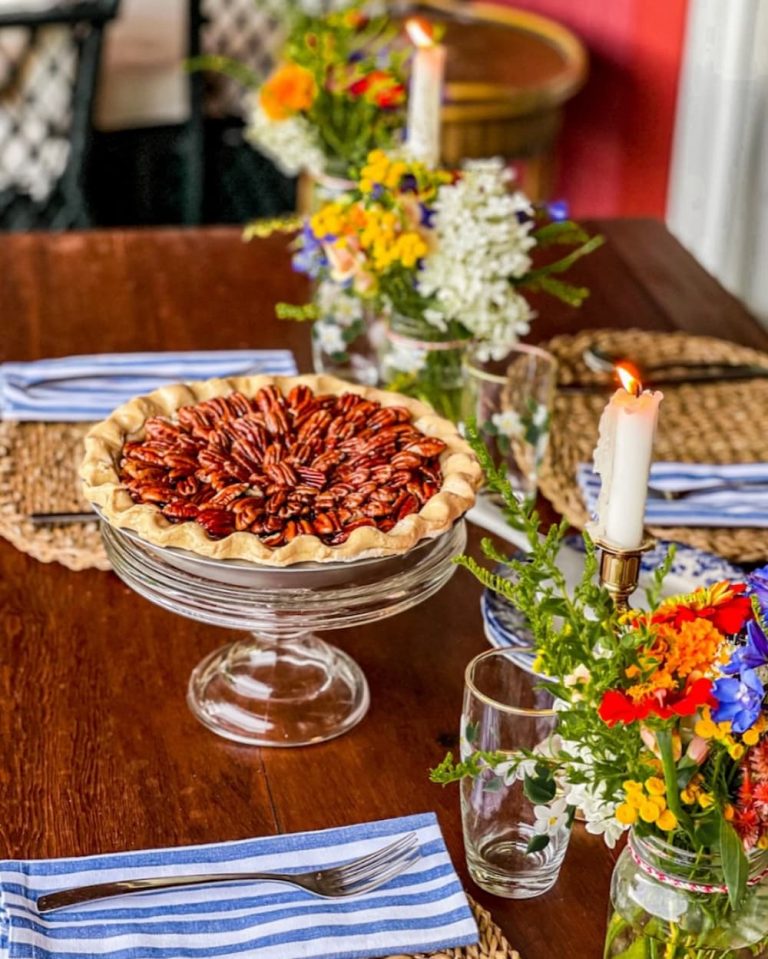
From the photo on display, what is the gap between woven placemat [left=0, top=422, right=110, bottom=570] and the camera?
1.30 metres

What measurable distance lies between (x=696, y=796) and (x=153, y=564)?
460 mm

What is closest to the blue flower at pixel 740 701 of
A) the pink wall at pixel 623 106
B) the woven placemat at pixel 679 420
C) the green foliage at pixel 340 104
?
the woven placemat at pixel 679 420

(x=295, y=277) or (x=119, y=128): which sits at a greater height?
(x=295, y=277)

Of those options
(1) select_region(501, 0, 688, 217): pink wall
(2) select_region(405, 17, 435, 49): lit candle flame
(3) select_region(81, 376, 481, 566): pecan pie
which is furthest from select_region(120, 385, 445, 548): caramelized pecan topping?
(1) select_region(501, 0, 688, 217): pink wall

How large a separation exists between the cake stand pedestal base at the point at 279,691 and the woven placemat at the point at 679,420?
321 mm

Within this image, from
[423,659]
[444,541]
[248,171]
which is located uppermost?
[444,541]

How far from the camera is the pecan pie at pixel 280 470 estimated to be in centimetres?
103

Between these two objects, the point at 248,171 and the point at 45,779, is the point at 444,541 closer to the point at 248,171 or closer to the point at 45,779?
the point at 45,779

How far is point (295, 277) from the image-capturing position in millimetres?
1918

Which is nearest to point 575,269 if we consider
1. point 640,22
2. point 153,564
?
point 153,564

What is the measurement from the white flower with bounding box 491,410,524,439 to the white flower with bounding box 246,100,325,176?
1.59 feet

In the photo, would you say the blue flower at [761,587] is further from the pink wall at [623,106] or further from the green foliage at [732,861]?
the pink wall at [623,106]

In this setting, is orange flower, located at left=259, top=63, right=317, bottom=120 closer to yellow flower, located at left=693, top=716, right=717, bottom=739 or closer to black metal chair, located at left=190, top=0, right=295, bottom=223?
yellow flower, located at left=693, top=716, right=717, bottom=739

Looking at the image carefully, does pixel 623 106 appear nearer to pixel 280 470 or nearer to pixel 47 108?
pixel 47 108
